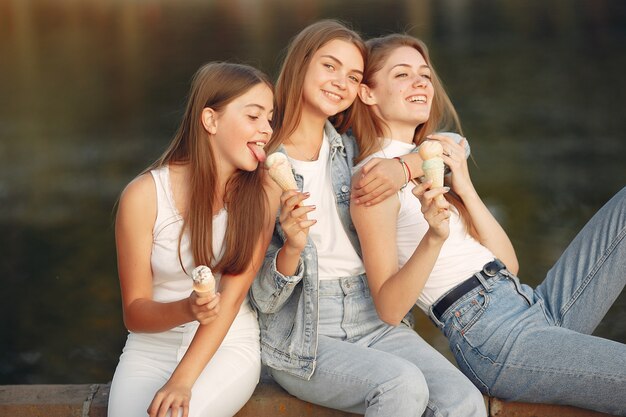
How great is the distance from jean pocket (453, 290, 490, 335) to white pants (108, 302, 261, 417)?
67 centimetres

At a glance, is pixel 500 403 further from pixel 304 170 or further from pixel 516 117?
pixel 516 117

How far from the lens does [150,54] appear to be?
60.5 ft

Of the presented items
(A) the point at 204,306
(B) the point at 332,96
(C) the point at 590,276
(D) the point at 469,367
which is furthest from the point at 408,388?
(B) the point at 332,96

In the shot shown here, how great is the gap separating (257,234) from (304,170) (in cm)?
35

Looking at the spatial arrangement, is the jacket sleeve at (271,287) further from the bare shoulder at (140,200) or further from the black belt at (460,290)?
the black belt at (460,290)

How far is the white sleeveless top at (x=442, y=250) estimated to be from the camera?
11.6ft

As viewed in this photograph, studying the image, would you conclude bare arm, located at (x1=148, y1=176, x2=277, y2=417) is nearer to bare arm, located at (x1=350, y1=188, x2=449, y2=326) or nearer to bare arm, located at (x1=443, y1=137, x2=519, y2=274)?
bare arm, located at (x1=350, y1=188, x2=449, y2=326)

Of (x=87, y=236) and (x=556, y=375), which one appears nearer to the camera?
A: (x=556, y=375)

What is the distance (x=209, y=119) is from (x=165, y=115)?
10888 millimetres

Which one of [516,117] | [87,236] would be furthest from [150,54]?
[87,236]

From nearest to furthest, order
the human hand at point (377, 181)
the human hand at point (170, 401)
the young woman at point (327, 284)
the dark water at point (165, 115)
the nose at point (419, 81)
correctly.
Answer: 1. the human hand at point (170, 401)
2. the young woman at point (327, 284)
3. the human hand at point (377, 181)
4. the nose at point (419, 81)
5. the dark water at point (165, 115)

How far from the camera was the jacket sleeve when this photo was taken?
3338mm

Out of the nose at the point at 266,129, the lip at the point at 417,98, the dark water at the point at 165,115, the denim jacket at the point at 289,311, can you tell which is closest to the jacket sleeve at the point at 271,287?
the denim jacket at the point at 289,311

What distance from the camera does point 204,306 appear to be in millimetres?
2988
